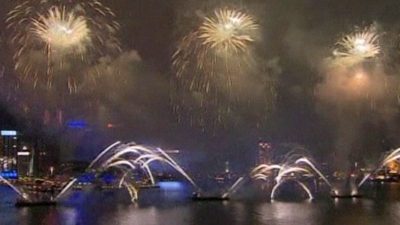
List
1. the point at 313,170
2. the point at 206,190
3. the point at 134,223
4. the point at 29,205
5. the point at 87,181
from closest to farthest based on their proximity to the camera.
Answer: the point at 134,223, the point at 29,205, the point at 206,190, the point at 313,170, the point at 87,181

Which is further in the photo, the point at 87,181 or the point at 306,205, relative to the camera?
the point at 87,181

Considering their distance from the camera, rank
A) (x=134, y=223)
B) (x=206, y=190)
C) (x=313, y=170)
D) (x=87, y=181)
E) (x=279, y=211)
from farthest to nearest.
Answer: (x=87, y=181) → (x=313, y=170) → (x=206, y=190) → (x=279, y=211) → (x=134, y=223)

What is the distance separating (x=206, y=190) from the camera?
207 ft

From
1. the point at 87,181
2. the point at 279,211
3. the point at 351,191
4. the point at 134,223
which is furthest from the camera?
the point at 87,181

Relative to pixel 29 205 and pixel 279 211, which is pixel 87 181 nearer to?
pixel 29 205

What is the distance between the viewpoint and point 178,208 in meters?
51.3

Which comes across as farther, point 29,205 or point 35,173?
point 35,173

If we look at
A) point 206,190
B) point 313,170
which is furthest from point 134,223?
point 313,170

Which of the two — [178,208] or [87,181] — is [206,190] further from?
[87,181]

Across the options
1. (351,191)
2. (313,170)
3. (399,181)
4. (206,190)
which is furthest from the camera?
(399,181)

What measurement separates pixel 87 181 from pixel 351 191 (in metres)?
37.1

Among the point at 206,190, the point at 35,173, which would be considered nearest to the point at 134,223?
the point at 206,190

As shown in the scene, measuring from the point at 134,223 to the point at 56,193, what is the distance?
25688 mm

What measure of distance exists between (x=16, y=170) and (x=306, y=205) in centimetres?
5624
